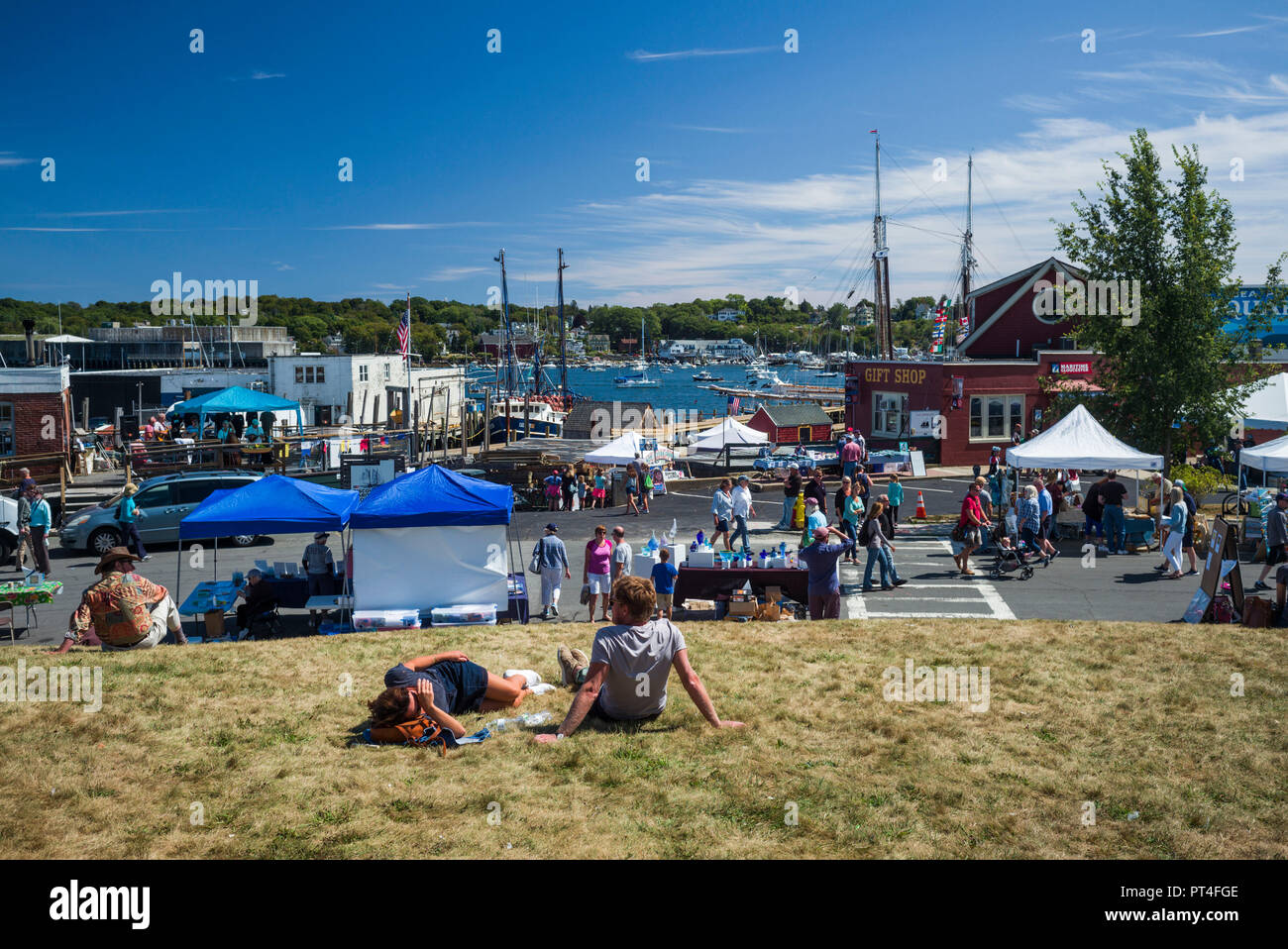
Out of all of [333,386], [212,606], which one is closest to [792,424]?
[333,386]

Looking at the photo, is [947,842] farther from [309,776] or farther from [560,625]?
[560,625]

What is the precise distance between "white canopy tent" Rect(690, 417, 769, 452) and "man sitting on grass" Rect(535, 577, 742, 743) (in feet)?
81.7

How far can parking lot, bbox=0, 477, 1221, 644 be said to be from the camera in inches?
584

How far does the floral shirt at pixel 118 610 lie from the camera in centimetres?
1031

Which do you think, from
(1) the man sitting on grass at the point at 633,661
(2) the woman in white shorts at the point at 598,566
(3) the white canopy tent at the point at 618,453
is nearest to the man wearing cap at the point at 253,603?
(2) the woman in white shorts at the point at 598,566

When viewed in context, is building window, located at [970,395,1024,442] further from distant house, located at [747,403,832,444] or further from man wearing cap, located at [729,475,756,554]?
man wearing cap, located at [729,475,756,554]

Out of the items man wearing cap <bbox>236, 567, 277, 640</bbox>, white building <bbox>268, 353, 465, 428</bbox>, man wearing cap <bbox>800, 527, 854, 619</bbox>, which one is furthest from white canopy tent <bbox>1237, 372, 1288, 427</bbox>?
white building <bbox>268, 353, 465, 428</bbox>

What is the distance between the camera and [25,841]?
6004 mm

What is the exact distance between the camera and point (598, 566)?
47.8 feet

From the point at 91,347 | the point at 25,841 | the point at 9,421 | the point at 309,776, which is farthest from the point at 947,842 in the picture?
the point at 91,347

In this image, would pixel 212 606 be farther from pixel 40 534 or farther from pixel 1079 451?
pixel 1079 451

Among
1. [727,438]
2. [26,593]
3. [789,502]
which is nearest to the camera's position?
[26,593]

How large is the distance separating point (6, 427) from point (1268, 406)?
36.9 meters
